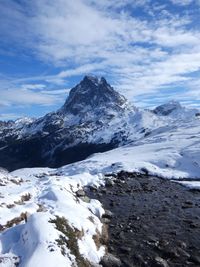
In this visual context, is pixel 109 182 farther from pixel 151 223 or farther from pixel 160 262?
pixel 160 262

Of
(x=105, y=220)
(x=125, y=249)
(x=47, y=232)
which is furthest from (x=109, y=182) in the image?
(x=47, y=232)

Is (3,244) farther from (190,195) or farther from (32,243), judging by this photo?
(190,195)

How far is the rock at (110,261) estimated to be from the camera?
25688 millimetres

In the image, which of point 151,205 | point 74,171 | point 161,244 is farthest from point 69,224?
point 74,171

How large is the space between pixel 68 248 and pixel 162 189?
34.9 m

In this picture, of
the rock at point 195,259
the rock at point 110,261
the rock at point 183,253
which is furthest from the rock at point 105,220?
the rock at point 195,259

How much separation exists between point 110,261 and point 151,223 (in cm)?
1095

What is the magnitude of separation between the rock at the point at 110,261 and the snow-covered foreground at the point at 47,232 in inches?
17.5

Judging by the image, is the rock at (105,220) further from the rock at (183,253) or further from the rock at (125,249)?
the rock at (183,253)

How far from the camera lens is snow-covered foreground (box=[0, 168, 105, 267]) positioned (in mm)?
21453

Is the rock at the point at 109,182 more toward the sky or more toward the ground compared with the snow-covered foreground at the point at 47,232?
more toward the ground

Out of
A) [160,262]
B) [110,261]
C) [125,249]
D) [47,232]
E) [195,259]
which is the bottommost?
[195,259]

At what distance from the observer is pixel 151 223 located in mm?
36281

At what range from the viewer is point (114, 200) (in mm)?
47406
